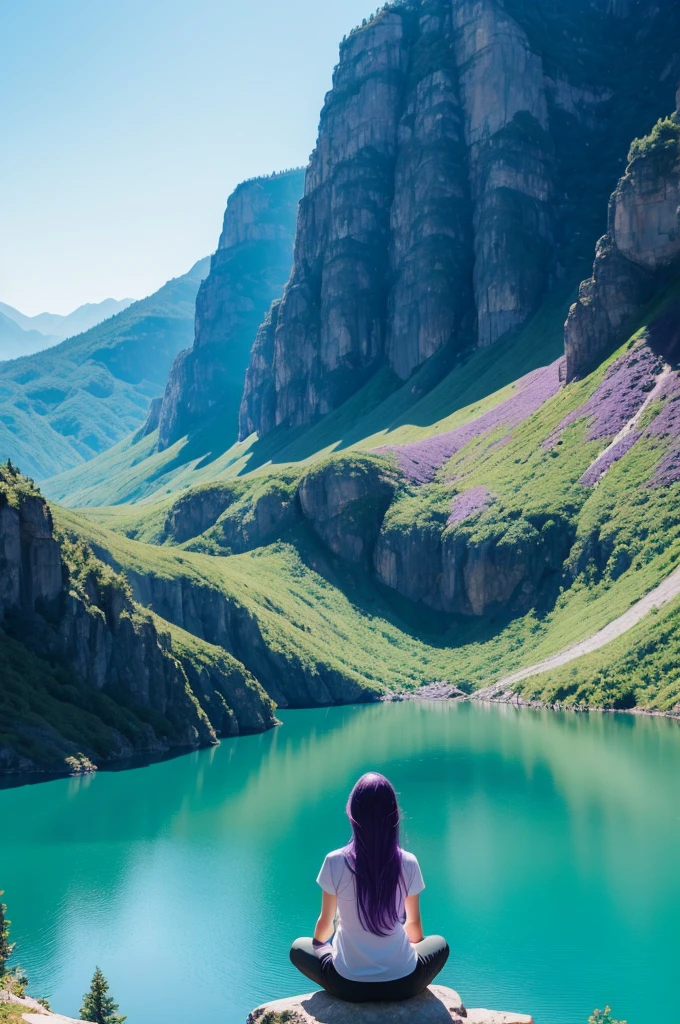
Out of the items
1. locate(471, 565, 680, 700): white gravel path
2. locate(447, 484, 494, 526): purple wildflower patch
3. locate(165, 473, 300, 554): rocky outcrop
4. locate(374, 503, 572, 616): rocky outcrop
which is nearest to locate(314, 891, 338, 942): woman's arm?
locate(471, 565, 680, 700): white gravel path

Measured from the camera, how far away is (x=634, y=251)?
473ft

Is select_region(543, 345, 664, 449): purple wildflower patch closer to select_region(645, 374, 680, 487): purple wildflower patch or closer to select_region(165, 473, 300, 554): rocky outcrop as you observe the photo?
select_region(645, 374, 680, 487): purple wildflower patch

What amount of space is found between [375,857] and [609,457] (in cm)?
11996

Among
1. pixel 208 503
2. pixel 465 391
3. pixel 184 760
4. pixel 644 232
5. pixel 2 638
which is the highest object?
pixel 644 232

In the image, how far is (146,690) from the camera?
85812mm

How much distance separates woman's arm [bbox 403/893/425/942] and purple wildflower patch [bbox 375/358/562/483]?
145m

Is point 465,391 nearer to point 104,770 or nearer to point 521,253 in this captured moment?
point 521,253

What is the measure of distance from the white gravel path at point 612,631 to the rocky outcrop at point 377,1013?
295 ft

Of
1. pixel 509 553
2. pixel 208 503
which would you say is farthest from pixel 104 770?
pixel 208 503

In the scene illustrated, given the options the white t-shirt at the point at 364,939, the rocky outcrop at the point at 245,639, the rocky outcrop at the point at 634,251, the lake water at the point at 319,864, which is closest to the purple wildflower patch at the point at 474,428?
the rocky outcrop at the point at 634,251

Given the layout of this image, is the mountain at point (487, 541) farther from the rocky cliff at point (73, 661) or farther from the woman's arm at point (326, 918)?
the woman's arm at point (326, 918)

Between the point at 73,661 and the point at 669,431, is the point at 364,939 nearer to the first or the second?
the point at 73,661

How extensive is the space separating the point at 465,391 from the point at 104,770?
401 ft

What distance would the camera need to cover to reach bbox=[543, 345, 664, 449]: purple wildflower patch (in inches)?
5226
